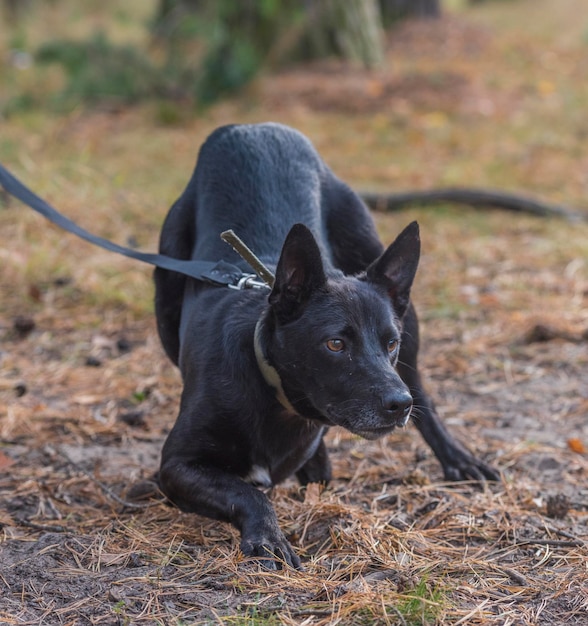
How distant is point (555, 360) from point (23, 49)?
404 inches

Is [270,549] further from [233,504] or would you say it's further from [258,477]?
[258,477]

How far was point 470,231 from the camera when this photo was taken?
7.82 meters

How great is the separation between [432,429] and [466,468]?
220mm

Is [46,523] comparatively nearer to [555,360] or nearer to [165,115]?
[555,360]

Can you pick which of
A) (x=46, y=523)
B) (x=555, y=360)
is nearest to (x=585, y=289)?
(x=555, y=360)

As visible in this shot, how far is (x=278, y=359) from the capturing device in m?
3.35

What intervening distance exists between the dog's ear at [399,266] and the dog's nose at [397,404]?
521mm

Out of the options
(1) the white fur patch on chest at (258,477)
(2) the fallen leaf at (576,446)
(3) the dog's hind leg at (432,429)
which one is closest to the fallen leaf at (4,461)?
(1) the white fur patch on chest at (258,477)

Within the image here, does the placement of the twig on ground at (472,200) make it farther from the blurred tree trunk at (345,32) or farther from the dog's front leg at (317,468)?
the blurred tree trunk at (345,32)

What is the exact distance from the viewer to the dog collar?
339 centimetres

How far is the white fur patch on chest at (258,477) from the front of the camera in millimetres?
3539

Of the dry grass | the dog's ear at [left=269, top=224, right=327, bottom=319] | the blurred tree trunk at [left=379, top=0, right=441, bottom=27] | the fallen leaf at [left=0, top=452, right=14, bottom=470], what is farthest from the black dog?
the blurred tree trunk at [left=379, top=0, right=441, bottom=27]

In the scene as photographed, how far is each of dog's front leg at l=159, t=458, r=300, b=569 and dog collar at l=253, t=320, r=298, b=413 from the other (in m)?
0.31

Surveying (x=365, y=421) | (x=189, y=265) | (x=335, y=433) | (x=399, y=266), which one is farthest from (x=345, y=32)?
(x=365, y=421)
